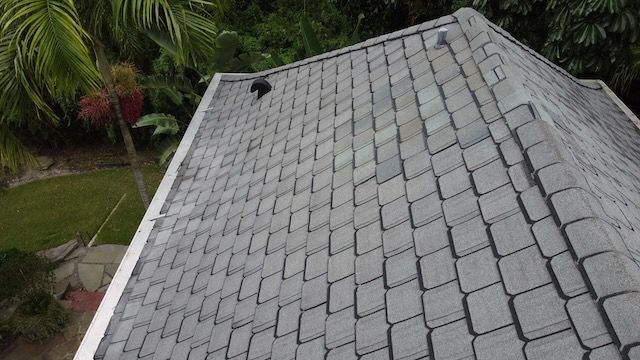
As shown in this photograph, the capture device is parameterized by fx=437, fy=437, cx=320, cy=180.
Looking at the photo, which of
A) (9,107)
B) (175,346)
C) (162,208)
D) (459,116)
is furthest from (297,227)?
(9,107)

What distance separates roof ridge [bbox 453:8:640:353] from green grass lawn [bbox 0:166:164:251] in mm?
11261

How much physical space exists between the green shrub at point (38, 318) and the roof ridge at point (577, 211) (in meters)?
9.78

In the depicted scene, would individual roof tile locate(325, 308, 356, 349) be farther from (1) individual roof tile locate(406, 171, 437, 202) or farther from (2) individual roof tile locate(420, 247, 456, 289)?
(1) individual roof tile locate(406, 171, 437, 202)

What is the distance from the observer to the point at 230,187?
5312 mm

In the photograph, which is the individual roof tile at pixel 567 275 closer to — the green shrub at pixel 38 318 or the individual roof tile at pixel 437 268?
the individual roof tile at pixel 437 268

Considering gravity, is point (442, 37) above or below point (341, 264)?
above

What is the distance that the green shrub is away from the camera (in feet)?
30.0

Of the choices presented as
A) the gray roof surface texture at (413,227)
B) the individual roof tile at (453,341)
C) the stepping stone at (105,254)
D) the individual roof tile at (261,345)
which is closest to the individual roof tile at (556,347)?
the gray roof surface texture at (413,227)

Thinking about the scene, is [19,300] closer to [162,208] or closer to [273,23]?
[162,208]

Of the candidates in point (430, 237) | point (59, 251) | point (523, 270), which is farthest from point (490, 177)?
point (59, 251)

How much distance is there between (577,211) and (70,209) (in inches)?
586

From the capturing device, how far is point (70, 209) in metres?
13.9

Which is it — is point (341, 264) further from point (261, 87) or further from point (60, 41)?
point (60, 41)

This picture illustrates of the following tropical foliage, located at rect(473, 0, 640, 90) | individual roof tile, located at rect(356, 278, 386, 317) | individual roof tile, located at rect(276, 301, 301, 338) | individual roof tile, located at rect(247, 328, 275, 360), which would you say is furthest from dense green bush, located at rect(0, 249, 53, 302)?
tropical foliage, located at rect(473, 0, 640, 90)
